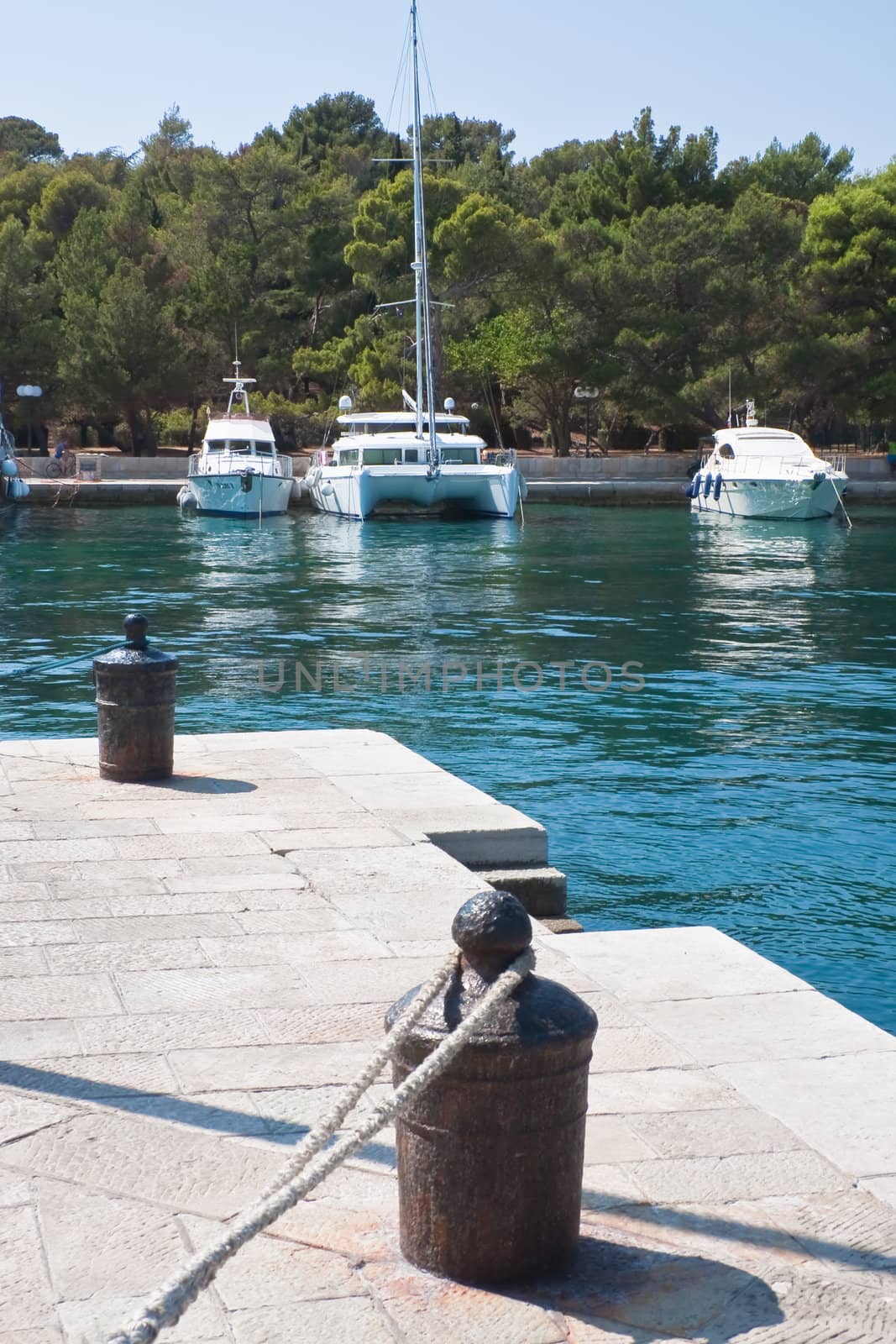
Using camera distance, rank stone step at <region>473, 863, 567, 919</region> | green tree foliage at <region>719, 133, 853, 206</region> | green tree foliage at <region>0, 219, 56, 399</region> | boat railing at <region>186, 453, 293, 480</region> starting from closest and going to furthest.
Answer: stone step at <region>473, 863, 567, 919</region>, boat railing at <region>186, 453, 293, 480</region>, green tree foliage at <region>0, 219, 56, 399</region>, green tree foliage at <region>719, 133, 853, 206</region>

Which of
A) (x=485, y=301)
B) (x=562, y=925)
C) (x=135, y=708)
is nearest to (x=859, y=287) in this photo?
(x=485, y=301)

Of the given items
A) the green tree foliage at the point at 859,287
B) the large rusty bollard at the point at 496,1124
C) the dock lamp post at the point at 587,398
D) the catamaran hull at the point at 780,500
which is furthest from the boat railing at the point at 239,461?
the large rusty bollard at the point at 496,1124

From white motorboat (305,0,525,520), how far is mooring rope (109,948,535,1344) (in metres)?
40.2

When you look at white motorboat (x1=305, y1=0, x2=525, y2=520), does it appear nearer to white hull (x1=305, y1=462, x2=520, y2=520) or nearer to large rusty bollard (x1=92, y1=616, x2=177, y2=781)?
white hull (x1=305, y1=462, x2=520, y2=520)

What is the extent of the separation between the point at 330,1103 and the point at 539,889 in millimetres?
3077

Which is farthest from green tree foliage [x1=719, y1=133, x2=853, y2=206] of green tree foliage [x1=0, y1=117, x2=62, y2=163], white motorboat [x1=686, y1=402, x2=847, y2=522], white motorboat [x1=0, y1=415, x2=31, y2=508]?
green tree foliage [x1=0, y1=117, x2=62, y2=163]

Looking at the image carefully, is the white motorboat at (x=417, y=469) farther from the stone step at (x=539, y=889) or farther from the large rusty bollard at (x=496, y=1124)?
the large rusty bollard at (x=496, y=1124)

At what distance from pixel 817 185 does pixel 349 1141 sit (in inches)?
3148

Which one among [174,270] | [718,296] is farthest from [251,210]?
[718,296]

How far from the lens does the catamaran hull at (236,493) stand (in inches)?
1820

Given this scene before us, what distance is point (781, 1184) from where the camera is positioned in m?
3.95

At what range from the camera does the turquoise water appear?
9531 mm

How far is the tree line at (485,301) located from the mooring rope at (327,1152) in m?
54.2

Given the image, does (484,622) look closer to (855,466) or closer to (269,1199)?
(269,1199)
